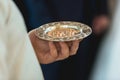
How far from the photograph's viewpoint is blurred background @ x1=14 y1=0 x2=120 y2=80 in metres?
0.62

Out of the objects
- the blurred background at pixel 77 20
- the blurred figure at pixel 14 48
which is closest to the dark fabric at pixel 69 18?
the blurred background at pixel 77 20

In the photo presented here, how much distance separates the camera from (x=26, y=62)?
482 millimetres

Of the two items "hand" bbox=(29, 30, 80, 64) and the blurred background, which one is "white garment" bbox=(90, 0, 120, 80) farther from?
"hand" bbox=(29, 30, 80, 64)

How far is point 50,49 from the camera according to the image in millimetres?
544

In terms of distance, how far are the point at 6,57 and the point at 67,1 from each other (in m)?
0.28

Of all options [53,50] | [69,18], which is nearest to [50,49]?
[53,50]

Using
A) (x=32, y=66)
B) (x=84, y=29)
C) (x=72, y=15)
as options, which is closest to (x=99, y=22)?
(x=72, y=15)

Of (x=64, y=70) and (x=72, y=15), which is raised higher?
(x=72, y=15)

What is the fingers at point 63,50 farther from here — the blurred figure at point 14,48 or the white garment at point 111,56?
the white garment at point 111,56

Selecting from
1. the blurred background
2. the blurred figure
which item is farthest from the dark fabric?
the blurred figure

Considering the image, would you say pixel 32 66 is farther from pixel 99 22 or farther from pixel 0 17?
pixel 99 22

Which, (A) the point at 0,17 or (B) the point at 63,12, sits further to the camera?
Answer: (B) the point at 63,12

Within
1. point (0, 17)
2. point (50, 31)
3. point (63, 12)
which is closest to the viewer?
point (0, 17)

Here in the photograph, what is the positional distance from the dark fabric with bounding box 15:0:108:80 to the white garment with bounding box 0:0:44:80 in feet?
0.39
